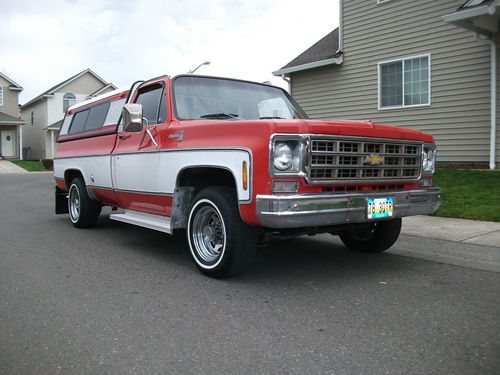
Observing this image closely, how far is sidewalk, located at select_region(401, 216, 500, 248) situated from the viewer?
6.28 metres

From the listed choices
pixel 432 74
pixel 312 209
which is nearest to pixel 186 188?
pixel 312 209

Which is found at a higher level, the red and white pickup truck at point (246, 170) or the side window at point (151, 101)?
the side window at point (151, 101)

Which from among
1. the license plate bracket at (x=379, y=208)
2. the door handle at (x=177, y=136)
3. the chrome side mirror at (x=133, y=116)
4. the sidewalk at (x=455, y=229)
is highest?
the chrome side mirror at (x=133, y=116)

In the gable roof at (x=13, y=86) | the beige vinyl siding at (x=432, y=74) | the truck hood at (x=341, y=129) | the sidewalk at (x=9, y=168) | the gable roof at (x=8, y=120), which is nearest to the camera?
the truck hood at (x=341, y=129)

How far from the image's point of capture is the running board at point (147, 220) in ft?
17.3

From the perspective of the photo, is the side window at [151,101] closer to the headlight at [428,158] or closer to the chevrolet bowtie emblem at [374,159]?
the chevrolet bowtie emblem at [374,159]

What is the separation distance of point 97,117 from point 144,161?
219 centimetres

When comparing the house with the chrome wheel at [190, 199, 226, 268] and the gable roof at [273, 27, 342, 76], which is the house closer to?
the gable roof at [273, 27, 342, 76]

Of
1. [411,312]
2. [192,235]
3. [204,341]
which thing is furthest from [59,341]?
[411,312]

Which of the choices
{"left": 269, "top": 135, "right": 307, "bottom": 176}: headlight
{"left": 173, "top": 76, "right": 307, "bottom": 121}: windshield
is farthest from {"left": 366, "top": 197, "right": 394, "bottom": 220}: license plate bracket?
{"left": 173, "top": 76, "right": 307, "bottom": 121}: windshield

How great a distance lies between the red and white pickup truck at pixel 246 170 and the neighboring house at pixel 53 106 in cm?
3298

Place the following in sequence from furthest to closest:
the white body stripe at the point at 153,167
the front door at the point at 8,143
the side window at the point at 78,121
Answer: the front door at the point at 8,143
the side window at the point at 78,121
the white body stripe at the point at 153,167

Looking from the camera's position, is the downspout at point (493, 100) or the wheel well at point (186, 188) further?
the downspout at point (493, 100)

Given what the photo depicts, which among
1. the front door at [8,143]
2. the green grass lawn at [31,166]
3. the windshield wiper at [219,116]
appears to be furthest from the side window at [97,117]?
the front door at [8,143]
